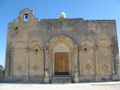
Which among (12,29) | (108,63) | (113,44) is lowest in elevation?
(108,63)

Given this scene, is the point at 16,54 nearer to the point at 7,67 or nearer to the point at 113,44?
the point at 7,67

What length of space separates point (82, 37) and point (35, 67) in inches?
220

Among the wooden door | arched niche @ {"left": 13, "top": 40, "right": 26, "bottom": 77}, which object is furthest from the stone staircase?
arched niche @ {"left": 13, "top": 40, "right": 26, "bottom": 77}

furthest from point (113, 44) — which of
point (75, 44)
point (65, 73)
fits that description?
point (65, 73)

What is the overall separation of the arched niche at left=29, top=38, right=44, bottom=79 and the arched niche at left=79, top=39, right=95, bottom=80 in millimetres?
3903

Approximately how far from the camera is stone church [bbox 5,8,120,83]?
20.2 m

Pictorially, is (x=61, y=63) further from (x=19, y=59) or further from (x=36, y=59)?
(x=19, y=59)

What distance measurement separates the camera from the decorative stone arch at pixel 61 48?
20391 mm

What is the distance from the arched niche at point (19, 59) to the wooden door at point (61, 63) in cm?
330

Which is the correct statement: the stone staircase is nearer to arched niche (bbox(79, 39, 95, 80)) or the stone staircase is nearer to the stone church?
the stone church

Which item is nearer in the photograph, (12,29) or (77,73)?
(77,73)

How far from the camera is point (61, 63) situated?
20844 mm

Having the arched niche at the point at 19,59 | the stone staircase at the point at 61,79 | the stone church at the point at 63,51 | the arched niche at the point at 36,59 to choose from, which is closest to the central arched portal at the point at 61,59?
the stone church at the point at 63,51

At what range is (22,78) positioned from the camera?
2042cm
